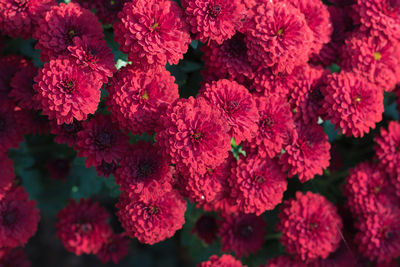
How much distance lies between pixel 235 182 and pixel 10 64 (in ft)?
4.14

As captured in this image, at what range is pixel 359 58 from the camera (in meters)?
1.74

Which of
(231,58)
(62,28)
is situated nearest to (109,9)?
(62,28)

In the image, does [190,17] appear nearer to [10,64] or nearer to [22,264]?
[10,64]

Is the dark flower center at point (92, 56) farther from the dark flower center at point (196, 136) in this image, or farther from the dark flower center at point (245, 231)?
the dark flower center at point (245, 231)

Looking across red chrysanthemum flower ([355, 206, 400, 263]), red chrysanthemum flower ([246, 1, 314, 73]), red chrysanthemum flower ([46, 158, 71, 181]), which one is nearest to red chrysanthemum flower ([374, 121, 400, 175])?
red chrysanthemum flower ([355, 206, 400, 263])

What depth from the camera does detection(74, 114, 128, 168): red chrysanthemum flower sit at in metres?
1.56

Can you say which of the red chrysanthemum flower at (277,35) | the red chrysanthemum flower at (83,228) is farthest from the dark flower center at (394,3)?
the red chrysanthemum flower at (83,228)

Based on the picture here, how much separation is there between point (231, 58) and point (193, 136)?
1.48 ft

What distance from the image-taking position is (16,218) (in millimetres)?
1778

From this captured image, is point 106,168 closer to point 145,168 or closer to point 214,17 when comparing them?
point 145,168

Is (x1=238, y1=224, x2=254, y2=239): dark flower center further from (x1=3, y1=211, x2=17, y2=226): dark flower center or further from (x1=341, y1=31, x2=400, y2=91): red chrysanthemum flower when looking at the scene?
(x1=3, y1=211, x2=17, y2=226): dark flower center

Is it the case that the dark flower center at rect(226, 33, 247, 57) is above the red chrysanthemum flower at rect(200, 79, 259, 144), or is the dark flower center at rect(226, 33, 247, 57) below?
above

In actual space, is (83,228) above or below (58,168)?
above

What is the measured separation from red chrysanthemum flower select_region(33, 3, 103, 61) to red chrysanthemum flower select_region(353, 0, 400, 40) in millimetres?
1237
